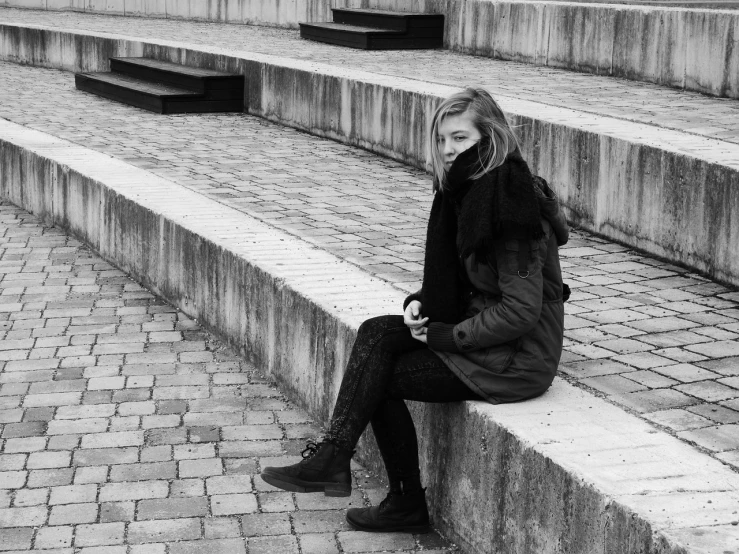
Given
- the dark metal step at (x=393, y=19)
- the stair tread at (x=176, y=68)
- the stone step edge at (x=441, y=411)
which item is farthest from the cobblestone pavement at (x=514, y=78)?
the stone step edge at (x=441, y=411)

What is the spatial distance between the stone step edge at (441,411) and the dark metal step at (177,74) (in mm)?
3856

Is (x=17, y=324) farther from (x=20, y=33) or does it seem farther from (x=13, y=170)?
(x=20, y=33)

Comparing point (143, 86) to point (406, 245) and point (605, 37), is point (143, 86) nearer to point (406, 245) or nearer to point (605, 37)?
point (605, 37)

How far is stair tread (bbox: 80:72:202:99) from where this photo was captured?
1228cm

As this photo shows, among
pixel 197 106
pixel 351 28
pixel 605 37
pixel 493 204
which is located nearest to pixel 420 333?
pixel 493 204

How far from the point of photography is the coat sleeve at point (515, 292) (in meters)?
3.46

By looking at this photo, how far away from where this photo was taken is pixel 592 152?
6875 mm

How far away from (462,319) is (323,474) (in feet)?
2.17

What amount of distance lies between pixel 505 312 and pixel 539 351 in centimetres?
20

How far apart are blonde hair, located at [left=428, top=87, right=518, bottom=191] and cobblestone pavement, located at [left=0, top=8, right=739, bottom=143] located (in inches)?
151

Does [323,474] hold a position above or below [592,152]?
below

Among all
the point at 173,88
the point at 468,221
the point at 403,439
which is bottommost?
the point at 403,439

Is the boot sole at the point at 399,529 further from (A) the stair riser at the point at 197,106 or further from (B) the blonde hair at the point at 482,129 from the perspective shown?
(A) the stair riser at the point at 197,106

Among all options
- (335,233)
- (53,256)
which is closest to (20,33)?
(53,256)
